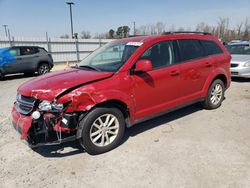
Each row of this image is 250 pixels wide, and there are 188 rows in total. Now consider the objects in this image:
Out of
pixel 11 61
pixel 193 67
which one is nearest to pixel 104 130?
pixel 193 67

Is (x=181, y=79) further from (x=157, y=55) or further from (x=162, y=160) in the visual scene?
(x=162, y=160)

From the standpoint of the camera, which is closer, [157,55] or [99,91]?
[99,91]

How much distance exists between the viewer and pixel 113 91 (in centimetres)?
365

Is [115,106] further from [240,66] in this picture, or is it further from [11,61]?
[11,61]

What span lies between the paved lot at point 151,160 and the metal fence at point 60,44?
16374 mm

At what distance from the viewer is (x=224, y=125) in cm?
472

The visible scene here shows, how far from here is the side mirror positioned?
12.4 feet

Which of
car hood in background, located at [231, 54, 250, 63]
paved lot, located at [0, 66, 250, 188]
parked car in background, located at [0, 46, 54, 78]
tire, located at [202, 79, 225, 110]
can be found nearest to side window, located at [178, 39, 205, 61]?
tire, located at [202, 79, 225, 110]

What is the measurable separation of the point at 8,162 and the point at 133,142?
6.54 feet

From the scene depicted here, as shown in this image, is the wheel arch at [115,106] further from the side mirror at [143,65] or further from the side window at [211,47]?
the side window at [211,47]

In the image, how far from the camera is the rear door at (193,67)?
4734mm

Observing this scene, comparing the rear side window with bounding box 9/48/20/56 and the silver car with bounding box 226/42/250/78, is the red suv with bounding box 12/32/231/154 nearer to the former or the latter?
the silver car with bounding box 226/42/250/78

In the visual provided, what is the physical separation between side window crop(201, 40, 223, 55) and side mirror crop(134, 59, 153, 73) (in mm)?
2169

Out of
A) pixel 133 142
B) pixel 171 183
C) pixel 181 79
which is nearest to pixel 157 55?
pixel 181 79
